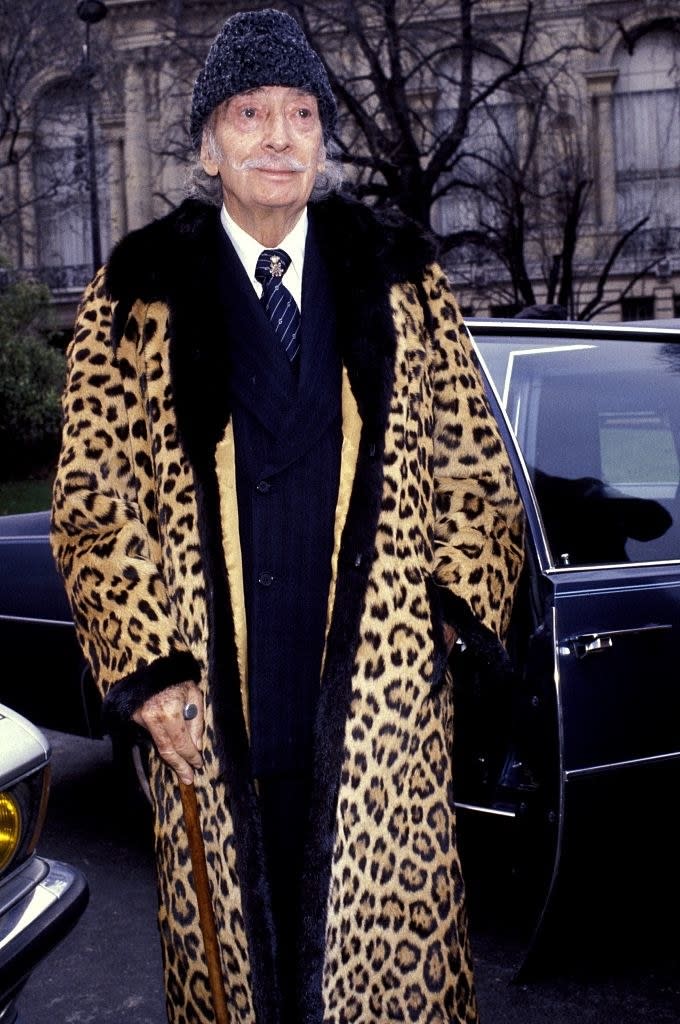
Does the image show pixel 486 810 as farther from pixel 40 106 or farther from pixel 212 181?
pixel 40 106

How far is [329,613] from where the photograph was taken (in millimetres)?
2188

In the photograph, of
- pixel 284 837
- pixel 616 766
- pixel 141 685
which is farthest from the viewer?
pixel 616 766

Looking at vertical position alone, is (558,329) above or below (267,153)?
below

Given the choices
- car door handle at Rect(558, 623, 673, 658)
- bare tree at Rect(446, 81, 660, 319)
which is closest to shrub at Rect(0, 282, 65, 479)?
bare tree at Rect(446, 81, 660, 319)

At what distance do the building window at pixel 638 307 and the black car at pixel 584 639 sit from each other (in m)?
29.9

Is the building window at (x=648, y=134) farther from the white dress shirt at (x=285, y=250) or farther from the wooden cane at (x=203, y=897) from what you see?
the wooden cane at (x=203, y=897)

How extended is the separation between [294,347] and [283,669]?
0.56 m

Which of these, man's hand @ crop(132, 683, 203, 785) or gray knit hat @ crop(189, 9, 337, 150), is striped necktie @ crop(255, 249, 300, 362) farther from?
man's hand @ crop(132, 683, 203, 785)

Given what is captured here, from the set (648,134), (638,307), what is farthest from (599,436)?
(648,134)

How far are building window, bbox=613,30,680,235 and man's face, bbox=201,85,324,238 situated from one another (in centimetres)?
3094

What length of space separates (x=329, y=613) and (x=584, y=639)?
105cm

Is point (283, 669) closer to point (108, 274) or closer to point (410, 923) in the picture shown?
point (410, 923)

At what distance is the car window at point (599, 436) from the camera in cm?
343

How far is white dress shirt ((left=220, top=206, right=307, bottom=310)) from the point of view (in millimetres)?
2293
